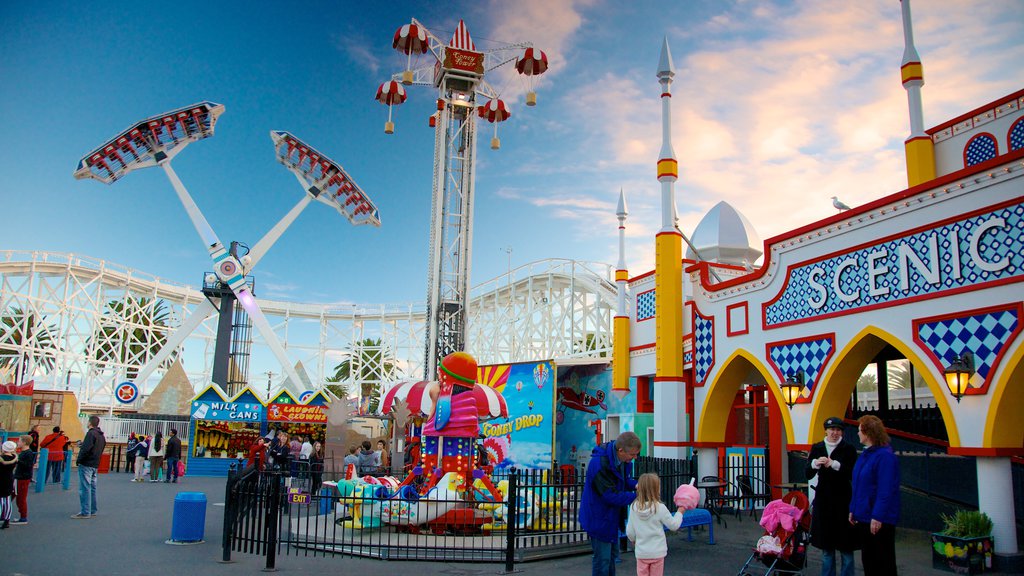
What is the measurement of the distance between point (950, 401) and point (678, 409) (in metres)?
5.34

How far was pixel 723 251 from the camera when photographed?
17000 mm

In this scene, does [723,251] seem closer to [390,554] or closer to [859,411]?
[859,411]

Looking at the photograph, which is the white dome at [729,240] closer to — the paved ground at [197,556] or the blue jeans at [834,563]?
the paved ground at [197,556]

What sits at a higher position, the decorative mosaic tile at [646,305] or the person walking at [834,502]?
the decorative mosaic tile at [646,305]

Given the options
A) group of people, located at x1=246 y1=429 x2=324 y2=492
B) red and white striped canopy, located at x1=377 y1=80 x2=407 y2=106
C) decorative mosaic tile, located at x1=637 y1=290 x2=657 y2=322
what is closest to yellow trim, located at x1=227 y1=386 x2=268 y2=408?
group of people, located at x1=246 y1=429 x2=324 y2=492

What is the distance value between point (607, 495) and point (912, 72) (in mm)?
8433

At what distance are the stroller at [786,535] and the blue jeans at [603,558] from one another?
6.13ft

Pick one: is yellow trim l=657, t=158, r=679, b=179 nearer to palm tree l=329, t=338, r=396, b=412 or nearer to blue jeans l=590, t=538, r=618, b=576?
blue jeans l=590, t=538, r=618, b=576

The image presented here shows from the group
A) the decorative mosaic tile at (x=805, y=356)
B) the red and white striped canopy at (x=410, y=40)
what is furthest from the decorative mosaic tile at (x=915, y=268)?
the red and white striped canopy at (x=410, y=40)

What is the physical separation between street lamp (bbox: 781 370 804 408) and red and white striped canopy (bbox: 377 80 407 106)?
1886 centimetres

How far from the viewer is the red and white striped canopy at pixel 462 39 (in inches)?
992

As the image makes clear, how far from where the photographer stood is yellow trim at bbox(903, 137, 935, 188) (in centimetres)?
1023

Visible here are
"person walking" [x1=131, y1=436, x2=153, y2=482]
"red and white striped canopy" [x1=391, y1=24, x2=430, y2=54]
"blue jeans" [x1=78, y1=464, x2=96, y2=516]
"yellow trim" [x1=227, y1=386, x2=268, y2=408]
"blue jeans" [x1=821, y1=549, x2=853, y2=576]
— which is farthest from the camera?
"yellow trim" [x1=227, y1=386, x2=268, y2=408]

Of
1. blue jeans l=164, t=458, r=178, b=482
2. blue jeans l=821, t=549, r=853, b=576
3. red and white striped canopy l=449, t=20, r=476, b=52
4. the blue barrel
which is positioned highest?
red and white striped canopy l=449, t=20, r=476, b=52
